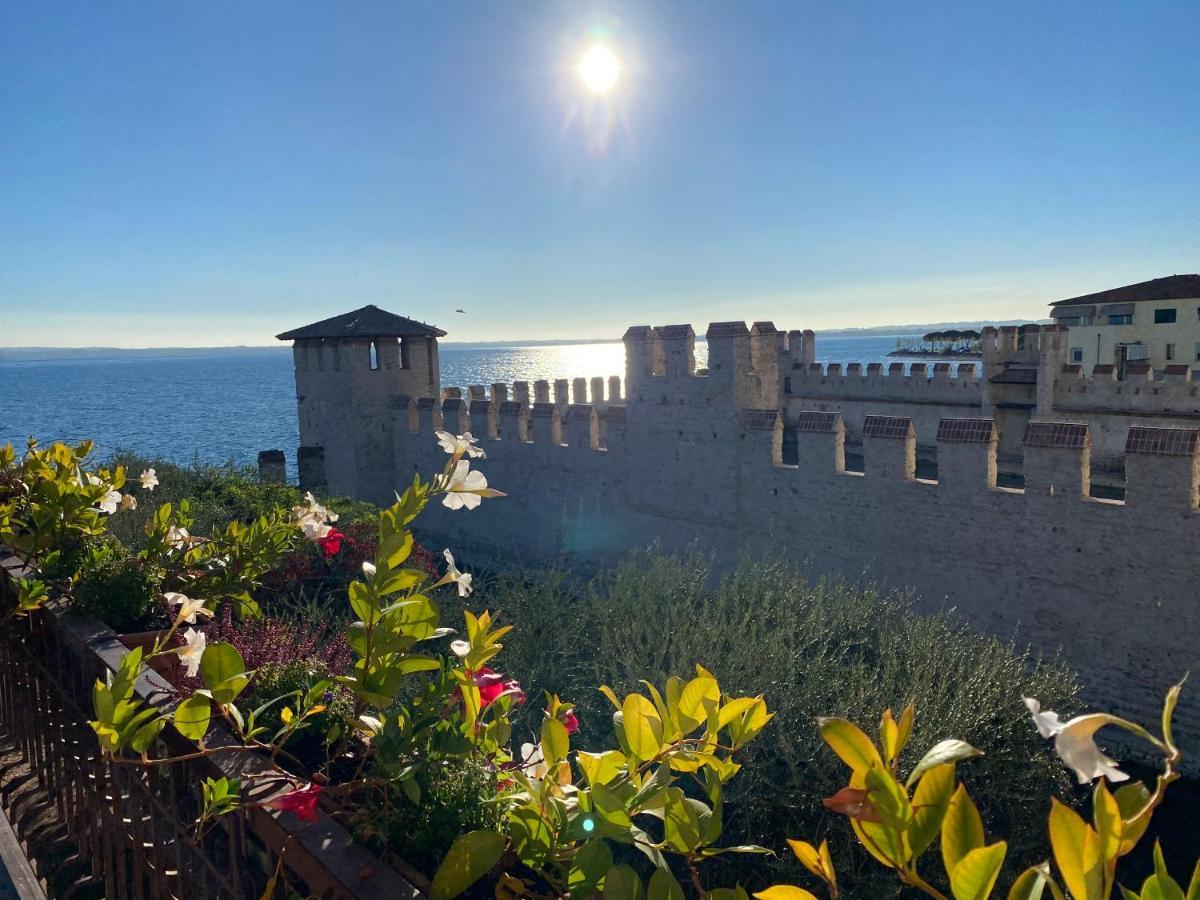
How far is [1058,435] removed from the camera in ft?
30.5

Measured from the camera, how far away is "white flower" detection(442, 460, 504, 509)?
7.64 feet

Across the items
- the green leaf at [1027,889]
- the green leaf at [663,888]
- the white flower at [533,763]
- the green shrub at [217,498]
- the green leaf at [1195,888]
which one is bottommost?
the green shrub at [217,498]

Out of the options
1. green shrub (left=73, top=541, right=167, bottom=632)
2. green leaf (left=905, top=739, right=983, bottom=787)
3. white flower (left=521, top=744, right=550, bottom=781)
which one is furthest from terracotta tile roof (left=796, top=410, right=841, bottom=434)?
green leaf (left=905, top=739, right=983, bottom=787)

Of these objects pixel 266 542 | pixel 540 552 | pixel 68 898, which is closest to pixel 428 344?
pixel 540 552

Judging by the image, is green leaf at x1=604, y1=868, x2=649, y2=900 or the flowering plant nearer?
the flowering plant

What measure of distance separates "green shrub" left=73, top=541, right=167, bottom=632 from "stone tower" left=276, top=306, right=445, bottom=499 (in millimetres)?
13284

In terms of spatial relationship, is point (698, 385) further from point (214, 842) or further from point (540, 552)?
point (214, 842)

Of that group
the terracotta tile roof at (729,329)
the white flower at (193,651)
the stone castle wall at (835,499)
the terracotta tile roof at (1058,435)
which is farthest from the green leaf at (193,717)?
the terracotta tile roof at (729,329)

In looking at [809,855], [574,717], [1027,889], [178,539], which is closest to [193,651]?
[574,717]

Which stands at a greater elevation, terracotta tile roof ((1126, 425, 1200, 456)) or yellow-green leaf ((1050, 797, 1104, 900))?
yellow-green leaf ((1050, 797, 1104, 900))

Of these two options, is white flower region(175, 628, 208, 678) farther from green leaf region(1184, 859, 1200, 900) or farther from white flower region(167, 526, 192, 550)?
white flower region(167, 526, 192, 550)

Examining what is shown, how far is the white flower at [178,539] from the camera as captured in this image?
447 centimetres

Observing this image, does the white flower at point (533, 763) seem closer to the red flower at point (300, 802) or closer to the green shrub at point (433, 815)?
the green shrub at point (433, 815)

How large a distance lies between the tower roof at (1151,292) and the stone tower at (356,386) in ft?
94.9
